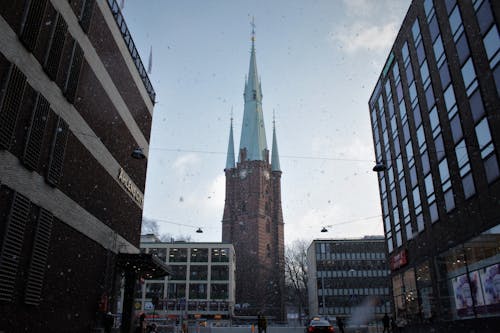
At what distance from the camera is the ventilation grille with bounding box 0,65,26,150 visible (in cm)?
1312

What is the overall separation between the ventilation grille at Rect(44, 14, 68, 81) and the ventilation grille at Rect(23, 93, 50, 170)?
1374 mm

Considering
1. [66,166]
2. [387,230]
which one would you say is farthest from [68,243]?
[387,230]

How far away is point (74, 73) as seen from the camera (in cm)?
1808

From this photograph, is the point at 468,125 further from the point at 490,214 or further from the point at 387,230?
the point at 387,230

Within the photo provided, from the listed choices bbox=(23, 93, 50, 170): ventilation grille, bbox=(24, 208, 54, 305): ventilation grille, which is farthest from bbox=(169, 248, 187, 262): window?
bbox=(23, 93, 50, 170): ventilation grille

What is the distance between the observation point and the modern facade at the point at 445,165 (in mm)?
19891

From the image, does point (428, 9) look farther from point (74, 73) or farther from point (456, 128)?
point (74, 73)

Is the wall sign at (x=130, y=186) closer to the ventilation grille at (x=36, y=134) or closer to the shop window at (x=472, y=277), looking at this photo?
the ventilation grille at (x=36, y=134)

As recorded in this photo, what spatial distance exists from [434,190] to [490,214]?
6735 millimetres

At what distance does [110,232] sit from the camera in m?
22.8

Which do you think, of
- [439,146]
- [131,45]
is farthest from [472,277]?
[131,45]

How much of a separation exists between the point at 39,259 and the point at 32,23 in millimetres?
8306

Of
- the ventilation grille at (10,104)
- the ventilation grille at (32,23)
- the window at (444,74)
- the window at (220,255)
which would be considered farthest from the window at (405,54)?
the window at (220,255)

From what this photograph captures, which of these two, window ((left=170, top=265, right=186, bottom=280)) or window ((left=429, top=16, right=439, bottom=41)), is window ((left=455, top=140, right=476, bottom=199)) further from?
window ((left=170, top=265, right=186, bottom=280))
